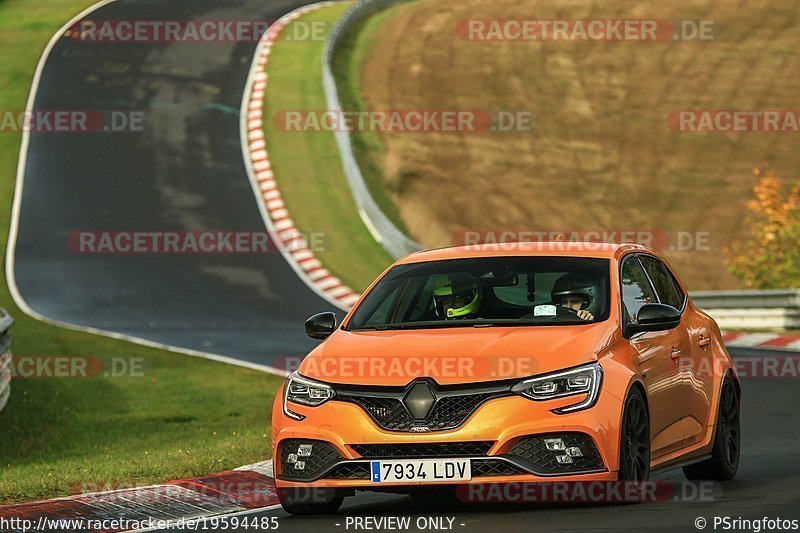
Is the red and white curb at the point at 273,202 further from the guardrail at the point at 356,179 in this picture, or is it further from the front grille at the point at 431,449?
the front grille at the point at 431,449

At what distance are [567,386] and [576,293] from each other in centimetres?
121

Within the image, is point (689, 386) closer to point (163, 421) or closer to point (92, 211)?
point (163, 421)

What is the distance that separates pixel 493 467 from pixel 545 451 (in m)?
0.30

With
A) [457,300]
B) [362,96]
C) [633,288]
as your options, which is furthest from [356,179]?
[457,300]

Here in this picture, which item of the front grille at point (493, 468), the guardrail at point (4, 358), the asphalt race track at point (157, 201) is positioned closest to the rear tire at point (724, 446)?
the front grille at point (493, 468)

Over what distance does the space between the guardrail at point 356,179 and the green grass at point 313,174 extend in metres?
0.18

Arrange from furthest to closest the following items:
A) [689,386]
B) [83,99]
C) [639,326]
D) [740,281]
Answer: [83,99] < [740,281] < [689,386] < [639,326]

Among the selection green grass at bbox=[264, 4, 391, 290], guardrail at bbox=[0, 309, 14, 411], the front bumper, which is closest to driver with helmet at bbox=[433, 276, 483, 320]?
the front bumper

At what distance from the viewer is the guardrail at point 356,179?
33.9 meters

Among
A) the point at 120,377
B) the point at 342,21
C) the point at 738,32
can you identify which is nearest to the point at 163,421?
the point at 120,377

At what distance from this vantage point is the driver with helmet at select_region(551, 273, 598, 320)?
10.2 meters

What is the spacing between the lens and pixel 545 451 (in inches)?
358

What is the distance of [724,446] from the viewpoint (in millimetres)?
11328

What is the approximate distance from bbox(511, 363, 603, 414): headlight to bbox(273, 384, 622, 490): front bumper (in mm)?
39
